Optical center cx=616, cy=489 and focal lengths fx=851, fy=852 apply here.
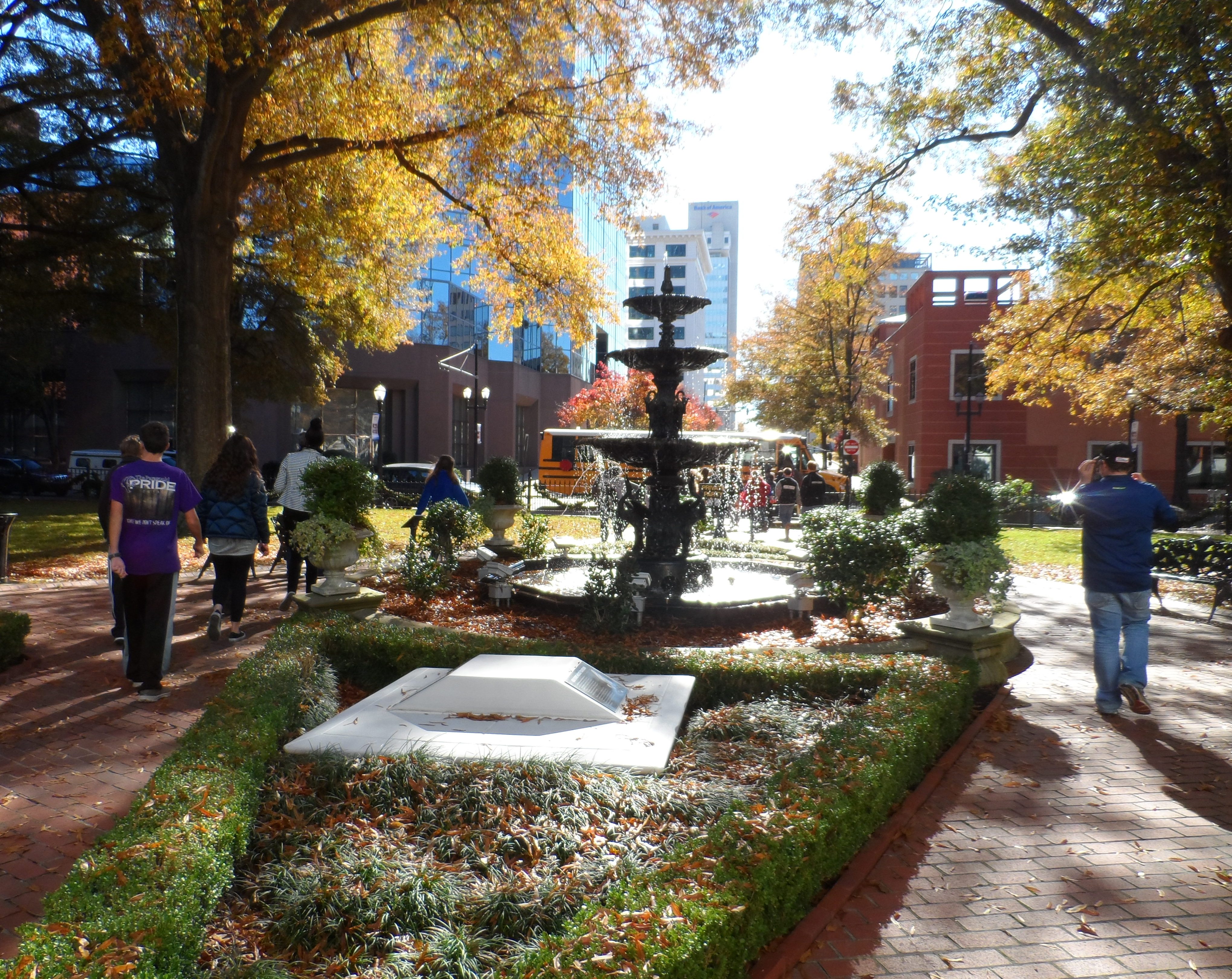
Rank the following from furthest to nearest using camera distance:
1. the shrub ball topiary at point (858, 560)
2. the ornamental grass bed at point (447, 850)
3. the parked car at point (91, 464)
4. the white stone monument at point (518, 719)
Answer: the parked car at point (91, 464), the shrub ball topiary at point (858, 560), the white stone monument at point (518, 719), the ornamental grass bed at point (447, 850)

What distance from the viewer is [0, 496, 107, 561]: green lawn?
47.1ft

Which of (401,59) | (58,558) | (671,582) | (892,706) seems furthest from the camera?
(401,59)

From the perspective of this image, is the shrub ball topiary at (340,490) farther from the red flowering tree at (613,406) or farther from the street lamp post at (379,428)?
the red flowering tree at (613,406)

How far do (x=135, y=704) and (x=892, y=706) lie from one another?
195 inches

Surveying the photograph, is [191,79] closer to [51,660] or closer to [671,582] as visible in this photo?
[51,660]

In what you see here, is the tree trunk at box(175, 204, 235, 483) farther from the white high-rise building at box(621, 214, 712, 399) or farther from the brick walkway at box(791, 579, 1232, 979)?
the white high-rise building at box(621, 214, 712, 399)

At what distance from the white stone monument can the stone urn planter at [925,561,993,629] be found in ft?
8.50

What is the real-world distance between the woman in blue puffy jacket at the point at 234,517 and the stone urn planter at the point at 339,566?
535 millimetres

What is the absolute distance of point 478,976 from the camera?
2.75 meters

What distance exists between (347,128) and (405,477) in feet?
61.6

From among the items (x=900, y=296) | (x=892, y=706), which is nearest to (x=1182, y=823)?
(x=892, y=706)

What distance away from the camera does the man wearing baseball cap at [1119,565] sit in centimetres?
592

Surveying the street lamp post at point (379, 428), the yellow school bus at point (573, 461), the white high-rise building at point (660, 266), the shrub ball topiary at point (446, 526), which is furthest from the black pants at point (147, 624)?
the white high-rise building at point (660, 266)

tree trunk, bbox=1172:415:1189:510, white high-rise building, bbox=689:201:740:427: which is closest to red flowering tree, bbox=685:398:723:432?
tree trunk, bbox=1172:415:1189:510
